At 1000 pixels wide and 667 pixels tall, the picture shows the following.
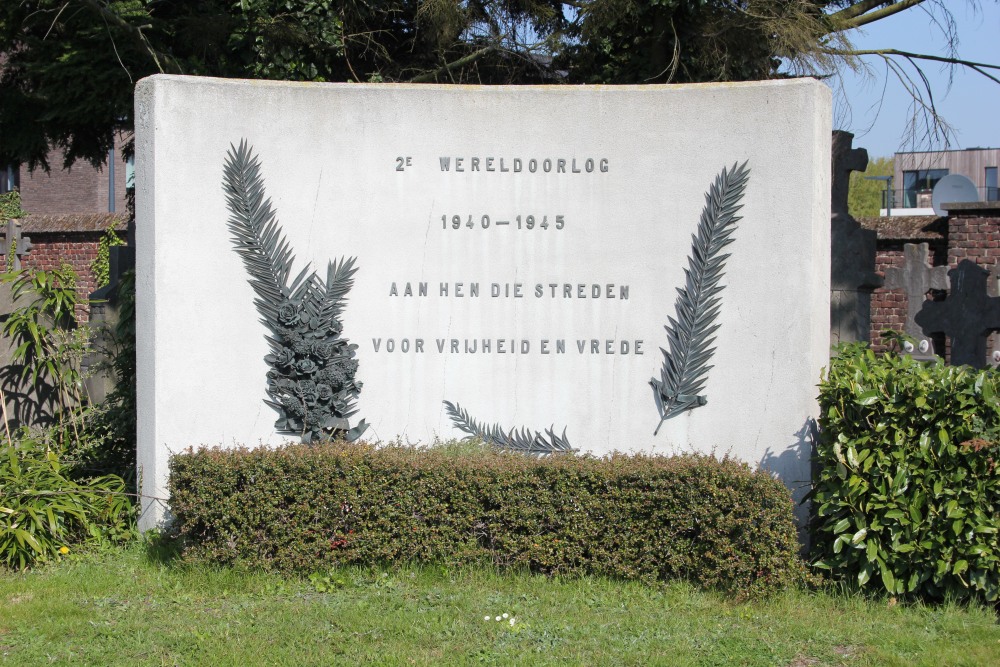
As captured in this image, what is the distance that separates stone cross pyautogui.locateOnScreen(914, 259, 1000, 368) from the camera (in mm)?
9844

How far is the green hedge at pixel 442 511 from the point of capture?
489 centimetres

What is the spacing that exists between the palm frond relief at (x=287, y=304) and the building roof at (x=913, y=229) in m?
10.4

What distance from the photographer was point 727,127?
5.64m

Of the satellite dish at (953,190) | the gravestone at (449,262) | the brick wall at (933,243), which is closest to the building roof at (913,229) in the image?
the brick wall at (933,243)

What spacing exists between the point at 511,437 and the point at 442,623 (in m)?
1.50

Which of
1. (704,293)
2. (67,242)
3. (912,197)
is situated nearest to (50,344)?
(704,293)

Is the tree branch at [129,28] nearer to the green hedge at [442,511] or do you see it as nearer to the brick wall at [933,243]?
the green hedge at [442,511]

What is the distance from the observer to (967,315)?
10.0 meters

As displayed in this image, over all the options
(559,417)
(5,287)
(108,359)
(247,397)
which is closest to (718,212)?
(559,417)

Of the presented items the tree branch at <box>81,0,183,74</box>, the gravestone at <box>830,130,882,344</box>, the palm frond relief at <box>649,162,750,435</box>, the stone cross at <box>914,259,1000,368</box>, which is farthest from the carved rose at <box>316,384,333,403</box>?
the stone cross at <box>914,259,1000,368</box>

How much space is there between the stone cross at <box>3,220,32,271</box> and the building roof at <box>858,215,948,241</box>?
1531cm

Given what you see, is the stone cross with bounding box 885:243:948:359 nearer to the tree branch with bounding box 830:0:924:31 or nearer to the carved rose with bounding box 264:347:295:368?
the tree branch with bounding box 830:0:924:31

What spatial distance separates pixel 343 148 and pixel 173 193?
1.03 m

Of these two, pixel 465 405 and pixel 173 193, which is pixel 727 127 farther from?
pixel 173 193
